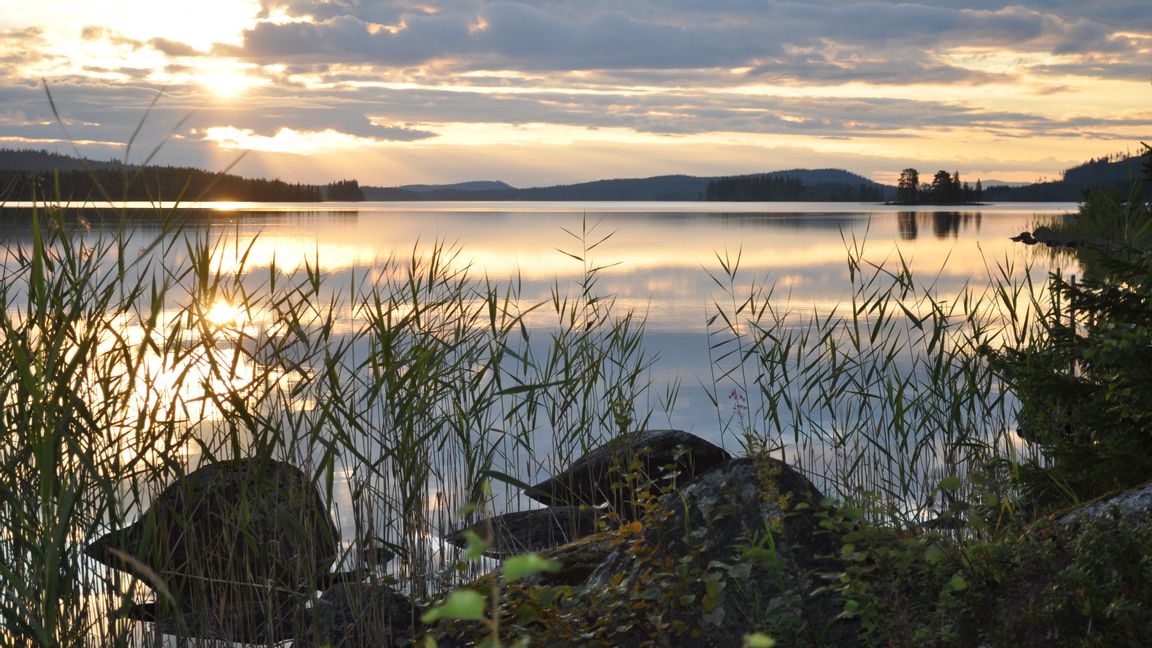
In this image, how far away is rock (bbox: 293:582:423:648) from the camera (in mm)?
4340

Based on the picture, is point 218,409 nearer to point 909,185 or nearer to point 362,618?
point 362,618

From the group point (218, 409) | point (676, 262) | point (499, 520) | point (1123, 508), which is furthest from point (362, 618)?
point (676, 262)

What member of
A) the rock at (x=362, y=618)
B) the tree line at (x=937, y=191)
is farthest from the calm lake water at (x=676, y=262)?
the tree line at (x=937, y=191)

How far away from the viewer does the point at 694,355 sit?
1373 cm

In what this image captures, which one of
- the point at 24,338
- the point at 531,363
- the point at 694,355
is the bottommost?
the point at 694,355

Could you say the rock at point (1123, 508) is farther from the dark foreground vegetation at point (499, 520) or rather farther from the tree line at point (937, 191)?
the tree line at point (937, 191)

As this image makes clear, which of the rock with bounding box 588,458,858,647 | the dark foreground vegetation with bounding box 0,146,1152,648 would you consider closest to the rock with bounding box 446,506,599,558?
the dark foreground vegetation with bounding box 0,146,1152,648

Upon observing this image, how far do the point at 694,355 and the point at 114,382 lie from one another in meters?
9.62

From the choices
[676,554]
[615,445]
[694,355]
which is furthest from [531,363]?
[694,355]

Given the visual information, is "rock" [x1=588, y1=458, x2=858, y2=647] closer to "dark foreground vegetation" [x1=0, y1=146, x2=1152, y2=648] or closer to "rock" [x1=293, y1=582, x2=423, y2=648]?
"dark foreground vegetation" [x1=0, y1=146, x2=1152, y2=648]

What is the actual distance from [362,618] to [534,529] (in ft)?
7.70

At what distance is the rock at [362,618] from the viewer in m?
4.34

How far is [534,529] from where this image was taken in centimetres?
663

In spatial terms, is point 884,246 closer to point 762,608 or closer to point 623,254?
point 623,254
